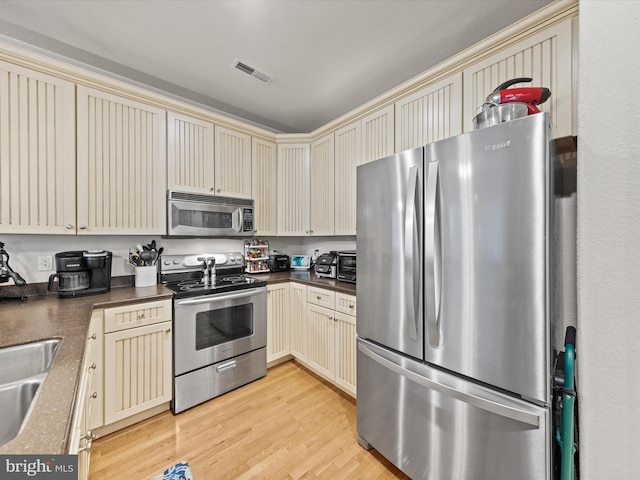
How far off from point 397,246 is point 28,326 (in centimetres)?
183

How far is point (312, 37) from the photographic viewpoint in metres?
1.76

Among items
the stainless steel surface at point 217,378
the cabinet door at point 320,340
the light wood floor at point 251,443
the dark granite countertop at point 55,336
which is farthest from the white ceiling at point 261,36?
the light wood floor at point 251,443

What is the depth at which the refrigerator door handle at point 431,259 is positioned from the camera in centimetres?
121

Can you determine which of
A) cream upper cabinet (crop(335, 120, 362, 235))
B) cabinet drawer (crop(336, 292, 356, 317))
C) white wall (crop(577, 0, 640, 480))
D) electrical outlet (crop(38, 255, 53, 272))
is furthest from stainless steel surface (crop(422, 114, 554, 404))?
electrical outlet (crop(38, 255, 53, 272))

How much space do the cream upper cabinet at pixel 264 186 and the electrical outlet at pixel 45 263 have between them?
5.25 ft

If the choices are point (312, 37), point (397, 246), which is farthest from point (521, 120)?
point (312, 37)

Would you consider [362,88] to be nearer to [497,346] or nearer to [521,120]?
[521,120]

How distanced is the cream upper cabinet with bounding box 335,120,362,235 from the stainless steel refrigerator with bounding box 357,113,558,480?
89 centimetres

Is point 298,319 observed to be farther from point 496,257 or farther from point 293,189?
point 496,257

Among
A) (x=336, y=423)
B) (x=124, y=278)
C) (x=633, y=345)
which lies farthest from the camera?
(x=124, y=278)

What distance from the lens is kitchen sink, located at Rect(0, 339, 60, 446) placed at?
814 mm

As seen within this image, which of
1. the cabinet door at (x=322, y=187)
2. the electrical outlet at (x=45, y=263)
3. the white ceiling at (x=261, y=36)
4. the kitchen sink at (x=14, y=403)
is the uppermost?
the white ceiling at (x=261, y=36)

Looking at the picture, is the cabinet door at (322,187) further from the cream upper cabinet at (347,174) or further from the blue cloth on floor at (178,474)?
the blue cloth on floor at (178,474)

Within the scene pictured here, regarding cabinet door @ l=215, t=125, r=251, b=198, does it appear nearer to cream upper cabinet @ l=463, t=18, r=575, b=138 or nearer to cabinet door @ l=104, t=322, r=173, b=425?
cabinet door @ l=104, t=322, r=173, b=425
